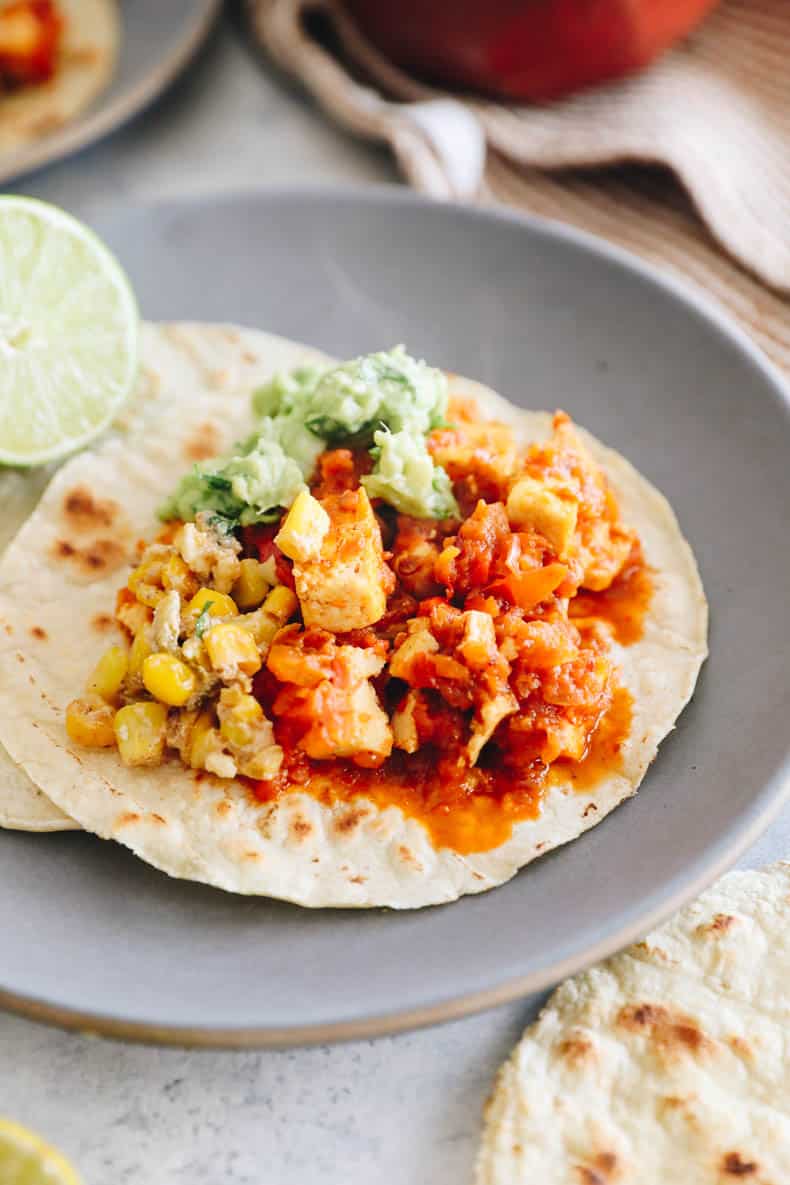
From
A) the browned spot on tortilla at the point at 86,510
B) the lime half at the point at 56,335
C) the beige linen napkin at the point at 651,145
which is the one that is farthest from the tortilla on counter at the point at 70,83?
the browned spot on tortilla at the point at 86,510

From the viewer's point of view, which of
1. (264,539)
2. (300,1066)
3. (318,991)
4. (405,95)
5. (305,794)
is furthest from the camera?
(405,95)

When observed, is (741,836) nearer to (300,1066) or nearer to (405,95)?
(300,1066)

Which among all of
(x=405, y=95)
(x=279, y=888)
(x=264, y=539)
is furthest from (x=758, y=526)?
(x=405, y=95)

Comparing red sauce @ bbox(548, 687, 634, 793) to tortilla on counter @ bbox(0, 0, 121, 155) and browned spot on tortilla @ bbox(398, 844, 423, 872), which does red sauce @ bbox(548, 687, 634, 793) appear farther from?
tortilla on counter @ bbox(0, 0, 121, 155)

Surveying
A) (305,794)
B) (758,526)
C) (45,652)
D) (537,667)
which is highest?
(758,526)

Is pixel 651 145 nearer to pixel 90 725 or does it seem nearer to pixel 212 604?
pixel 212 604

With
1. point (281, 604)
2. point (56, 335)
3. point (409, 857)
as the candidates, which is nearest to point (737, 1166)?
point (409, 857)

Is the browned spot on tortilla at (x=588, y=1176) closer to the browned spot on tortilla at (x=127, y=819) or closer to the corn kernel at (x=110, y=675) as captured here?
the browned spot on tortilla at (x=127, y=819)
